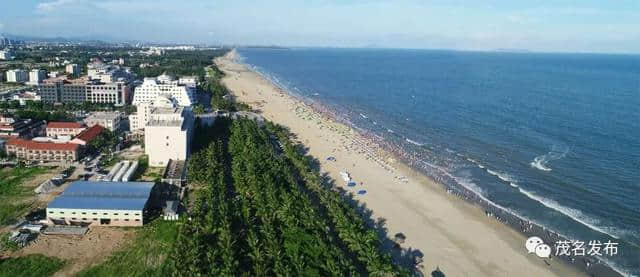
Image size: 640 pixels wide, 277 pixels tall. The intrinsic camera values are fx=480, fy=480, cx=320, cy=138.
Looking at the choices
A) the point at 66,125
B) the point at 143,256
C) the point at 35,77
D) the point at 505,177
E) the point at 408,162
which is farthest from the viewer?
the point at 35,77

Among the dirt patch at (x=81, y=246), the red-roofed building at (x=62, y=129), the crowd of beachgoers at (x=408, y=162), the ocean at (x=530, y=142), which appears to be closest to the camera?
the dirt patch at (x=81, y=246)

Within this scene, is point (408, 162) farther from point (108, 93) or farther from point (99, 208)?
point (108, 93)

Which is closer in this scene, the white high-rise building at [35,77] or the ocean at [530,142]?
the ocean at [530,142]

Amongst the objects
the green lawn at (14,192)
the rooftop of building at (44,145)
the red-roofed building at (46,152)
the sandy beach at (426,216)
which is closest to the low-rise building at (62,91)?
the rooftop of building at (44,145)

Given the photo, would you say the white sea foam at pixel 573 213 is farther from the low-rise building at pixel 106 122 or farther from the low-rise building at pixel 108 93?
the low-rise building at pixel 108 93

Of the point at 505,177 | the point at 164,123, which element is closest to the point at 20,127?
the point at 164,123

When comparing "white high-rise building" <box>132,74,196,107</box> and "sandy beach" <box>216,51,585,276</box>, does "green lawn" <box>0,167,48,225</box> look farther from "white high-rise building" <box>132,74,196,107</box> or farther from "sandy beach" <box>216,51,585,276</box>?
"white high-rise building" <box>132,74,196,107</box>
